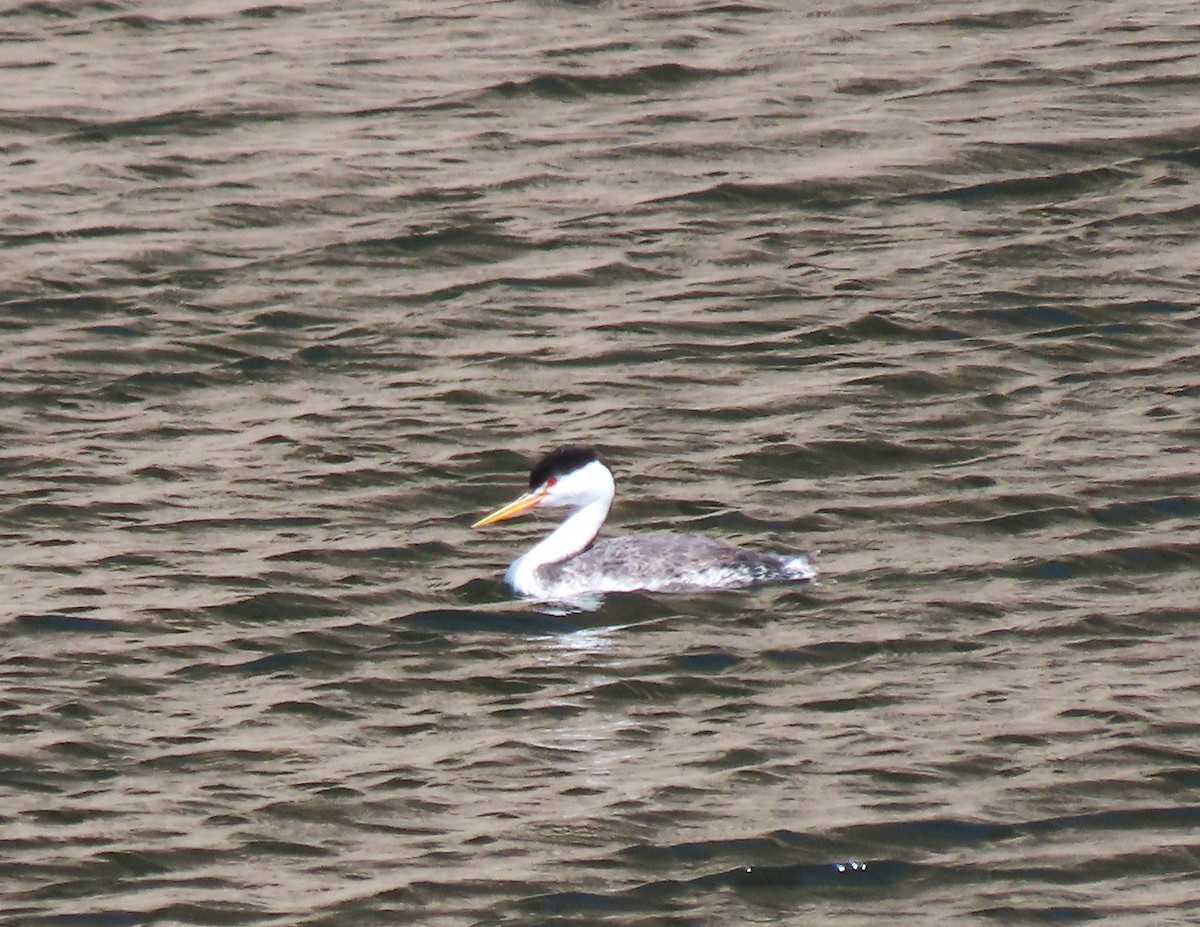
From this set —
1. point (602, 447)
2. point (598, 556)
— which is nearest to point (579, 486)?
point (598, 556)

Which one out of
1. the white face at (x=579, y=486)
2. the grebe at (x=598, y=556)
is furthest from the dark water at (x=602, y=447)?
the white face at (x=579, y=486)

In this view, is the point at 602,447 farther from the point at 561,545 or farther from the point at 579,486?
the point at 561,545

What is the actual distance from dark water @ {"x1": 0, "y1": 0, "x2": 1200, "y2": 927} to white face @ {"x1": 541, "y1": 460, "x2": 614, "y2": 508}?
0.44m

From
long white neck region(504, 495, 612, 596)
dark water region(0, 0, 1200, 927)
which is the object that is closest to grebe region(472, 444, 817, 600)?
long white neck region(504, 495, 612, 596)

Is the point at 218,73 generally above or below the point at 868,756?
above

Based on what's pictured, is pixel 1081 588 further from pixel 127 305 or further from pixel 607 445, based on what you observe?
pixel 127 305

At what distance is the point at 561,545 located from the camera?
12148 mm

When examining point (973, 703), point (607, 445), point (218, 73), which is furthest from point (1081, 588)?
point (218, 73)

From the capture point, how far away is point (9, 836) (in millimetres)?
9125

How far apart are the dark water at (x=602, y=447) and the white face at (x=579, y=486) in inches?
17.2

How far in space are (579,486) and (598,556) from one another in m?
0.37

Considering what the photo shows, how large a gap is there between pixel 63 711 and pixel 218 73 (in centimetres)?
901

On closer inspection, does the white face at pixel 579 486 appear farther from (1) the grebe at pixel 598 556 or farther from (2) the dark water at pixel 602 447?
(2) the dark water at pixel 602 447

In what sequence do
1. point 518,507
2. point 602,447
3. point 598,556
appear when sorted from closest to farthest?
point 598,556 < point 518,507 < point 602,447
